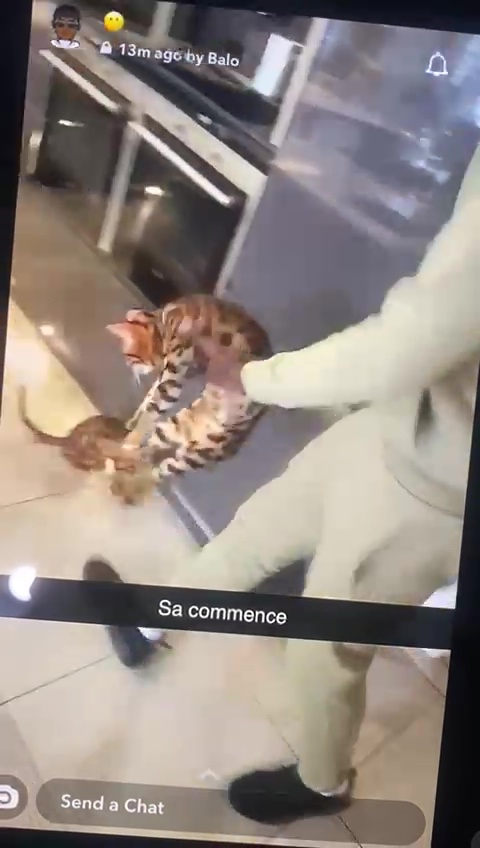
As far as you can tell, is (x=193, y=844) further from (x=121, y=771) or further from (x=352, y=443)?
(x=352, y=443)

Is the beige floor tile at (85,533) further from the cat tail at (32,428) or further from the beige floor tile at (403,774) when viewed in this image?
the beige floor tile at (403,774)

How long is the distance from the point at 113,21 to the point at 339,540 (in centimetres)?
40

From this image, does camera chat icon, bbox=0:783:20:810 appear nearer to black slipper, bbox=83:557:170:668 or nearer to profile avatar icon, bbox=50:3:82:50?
black slipper, bbox=83:557:170:668

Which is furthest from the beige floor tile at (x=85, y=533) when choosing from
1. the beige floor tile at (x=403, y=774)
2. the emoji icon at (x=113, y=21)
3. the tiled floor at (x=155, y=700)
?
the emoji icon at (x=113, y=21)

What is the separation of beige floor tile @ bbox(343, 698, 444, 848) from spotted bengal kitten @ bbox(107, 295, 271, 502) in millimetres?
259

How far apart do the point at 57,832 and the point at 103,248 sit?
442mm

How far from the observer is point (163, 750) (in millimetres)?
716

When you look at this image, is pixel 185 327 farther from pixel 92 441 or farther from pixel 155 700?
pixel 155 700

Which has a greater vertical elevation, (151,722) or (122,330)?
(122,330)

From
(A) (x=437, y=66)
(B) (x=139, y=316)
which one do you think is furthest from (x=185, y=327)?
(A) (x=437, y=66)

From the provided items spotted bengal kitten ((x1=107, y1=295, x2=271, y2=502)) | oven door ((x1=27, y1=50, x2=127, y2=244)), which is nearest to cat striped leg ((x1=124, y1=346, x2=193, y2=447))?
spotted bengal kitten ((x1=107, y1=295, x2=271, y2=502))

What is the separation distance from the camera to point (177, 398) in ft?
2.28

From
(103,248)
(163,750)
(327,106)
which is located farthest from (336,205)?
(163,750)

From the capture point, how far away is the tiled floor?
0.70 metres
